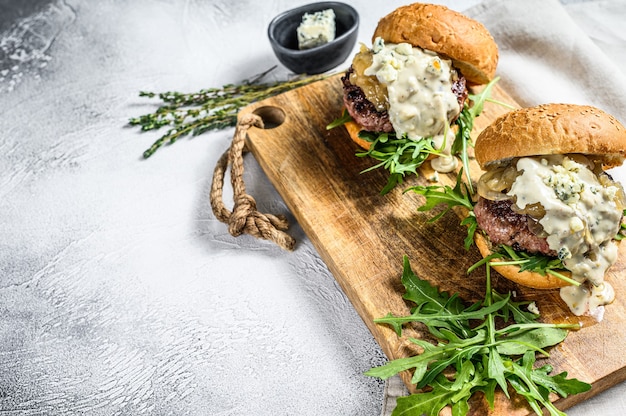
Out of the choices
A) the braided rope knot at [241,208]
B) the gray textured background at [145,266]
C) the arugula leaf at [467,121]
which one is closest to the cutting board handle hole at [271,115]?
the braided rope knot at [241,208]

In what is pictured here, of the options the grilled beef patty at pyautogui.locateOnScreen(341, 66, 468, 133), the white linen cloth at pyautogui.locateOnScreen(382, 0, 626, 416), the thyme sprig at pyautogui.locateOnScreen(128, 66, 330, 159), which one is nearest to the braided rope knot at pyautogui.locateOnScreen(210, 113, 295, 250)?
the thyme sprig at pyautogui.locateOnScreen(128, 66, 330, 159)

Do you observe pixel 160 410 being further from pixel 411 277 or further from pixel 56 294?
pixel 411 277

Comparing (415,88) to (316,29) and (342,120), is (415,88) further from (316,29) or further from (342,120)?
(316,29)

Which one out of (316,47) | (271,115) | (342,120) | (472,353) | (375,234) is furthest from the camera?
(316,47)

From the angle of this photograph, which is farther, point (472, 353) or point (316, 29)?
point (316, 29)

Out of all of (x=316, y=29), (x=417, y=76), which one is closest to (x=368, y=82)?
(x=417, y=76)
